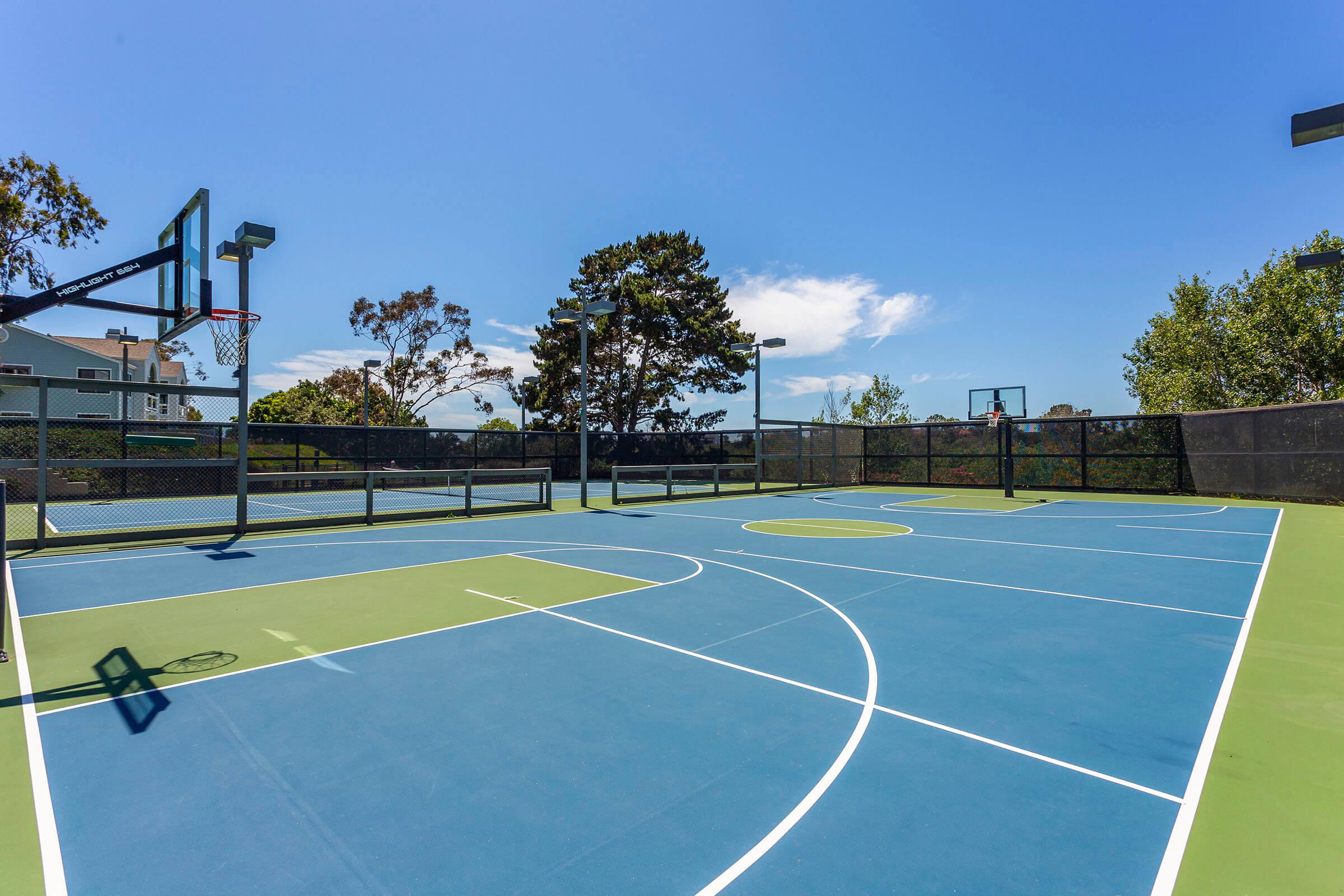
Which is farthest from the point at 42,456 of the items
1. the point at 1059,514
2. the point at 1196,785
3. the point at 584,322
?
the point at 1059,514

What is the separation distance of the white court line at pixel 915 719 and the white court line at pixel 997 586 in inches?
170

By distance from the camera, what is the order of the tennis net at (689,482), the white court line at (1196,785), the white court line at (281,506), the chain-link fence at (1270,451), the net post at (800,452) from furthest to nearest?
1. the net post at (800,452)
2. the tennis net at (689,482)
3. the chain-link fence at (1270,451)
4. the white court line at (281,506)
5. the white court line at (1196,785)

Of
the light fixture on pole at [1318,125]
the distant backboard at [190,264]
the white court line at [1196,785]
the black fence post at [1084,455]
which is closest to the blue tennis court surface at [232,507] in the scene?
the distant backboard at [190,264]

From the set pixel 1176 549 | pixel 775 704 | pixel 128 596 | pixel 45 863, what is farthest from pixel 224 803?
pixel 1176 549

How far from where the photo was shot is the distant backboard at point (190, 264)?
9289mm

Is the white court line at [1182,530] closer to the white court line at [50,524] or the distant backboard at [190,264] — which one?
the distant backboard at [190,264]

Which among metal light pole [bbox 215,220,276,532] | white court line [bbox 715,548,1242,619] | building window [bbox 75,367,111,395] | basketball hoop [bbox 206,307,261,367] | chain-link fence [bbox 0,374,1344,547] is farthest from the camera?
building window [bbox 75,367,111,395]

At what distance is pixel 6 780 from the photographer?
3457mm

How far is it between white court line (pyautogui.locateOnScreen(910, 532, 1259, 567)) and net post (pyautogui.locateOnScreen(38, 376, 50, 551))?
15.3 meters

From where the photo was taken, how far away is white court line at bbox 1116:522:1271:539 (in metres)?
12.8

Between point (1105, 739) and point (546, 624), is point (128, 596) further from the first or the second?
point (1105, 739)

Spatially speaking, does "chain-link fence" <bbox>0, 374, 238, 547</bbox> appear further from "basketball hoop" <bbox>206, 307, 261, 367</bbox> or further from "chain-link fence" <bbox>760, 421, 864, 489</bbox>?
"chain-link fence" <bbox>760, 421, 864, 489</bbox>

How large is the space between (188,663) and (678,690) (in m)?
3.97

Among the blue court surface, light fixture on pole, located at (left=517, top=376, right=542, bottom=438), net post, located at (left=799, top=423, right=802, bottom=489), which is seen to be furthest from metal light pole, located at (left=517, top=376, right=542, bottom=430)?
the blue court surface
